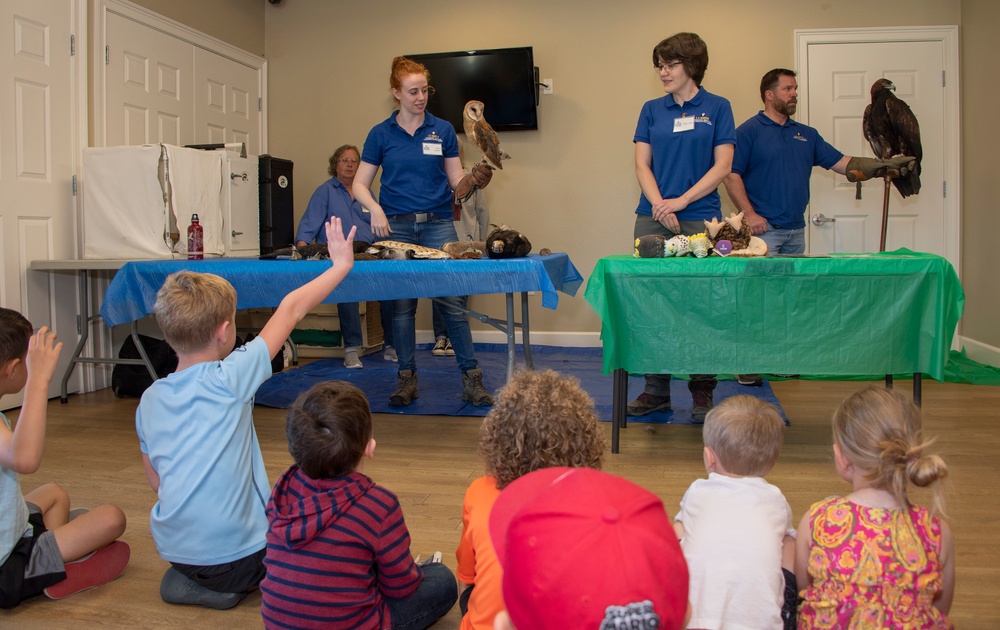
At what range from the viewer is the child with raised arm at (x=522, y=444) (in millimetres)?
1324

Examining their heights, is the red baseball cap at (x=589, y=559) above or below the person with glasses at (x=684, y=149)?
below

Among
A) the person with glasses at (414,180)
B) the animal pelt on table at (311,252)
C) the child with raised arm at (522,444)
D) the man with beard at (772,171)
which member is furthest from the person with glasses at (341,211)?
the child with raised arm at (522,444)

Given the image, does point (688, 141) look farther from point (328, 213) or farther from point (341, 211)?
point (328, 213)

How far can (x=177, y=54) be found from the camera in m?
5.55

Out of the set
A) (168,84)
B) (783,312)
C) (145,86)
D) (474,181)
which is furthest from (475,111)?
(168,84)

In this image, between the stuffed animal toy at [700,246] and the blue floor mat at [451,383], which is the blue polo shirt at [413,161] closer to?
the blue floor mat at [451,383]

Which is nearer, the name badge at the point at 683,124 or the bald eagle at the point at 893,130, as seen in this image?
the name badge at the point at 683,124

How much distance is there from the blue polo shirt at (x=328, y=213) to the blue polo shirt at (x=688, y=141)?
2591 millimetres

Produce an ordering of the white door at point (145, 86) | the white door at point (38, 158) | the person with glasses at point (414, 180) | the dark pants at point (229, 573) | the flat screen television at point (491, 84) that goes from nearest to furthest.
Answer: the dark pants at point (229, 573), the person with glasses at point (414, 180), the white door at point (38, 158), the white door at point (145, 86), the flat screen television at point (491, 84)

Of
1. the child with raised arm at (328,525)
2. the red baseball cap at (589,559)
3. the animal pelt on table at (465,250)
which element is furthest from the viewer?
the animal pelt on table at (465,250)

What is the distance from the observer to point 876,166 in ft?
15.2

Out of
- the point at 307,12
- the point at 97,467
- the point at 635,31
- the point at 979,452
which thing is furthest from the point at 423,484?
Result: the point at 307,12

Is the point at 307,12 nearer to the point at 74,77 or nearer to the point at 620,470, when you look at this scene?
the point at 74,77

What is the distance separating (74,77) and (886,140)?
4.81 m
